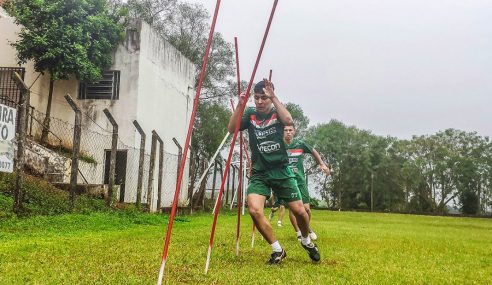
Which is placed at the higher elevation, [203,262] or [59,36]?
[59,36]

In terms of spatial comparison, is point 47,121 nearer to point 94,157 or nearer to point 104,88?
point 94,157

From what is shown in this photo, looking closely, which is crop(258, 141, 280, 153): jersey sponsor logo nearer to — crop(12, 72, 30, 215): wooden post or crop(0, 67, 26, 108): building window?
crop(12, 72, 30, 215): wooden post

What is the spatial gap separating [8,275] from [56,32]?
54.5 ft

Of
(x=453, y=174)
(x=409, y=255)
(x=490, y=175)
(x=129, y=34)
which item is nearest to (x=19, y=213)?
(x=409, y=255)

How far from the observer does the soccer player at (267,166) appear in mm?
6586

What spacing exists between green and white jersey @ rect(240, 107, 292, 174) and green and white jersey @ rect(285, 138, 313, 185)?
3421 millimetres

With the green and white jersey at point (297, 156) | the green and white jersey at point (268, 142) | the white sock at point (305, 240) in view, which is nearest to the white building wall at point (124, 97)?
the green and white jersey at point (297, 156)

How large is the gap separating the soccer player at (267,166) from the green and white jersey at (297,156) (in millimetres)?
3345

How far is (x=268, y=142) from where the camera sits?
6.74 metres

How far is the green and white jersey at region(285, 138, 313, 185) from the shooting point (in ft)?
33.7

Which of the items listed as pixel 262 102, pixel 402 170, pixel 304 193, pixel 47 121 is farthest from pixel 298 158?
pixel 402 170

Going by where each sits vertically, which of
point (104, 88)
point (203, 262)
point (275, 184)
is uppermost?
point (104, 88)

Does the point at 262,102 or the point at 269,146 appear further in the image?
the point at 269,146

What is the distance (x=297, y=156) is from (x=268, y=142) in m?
3.69
